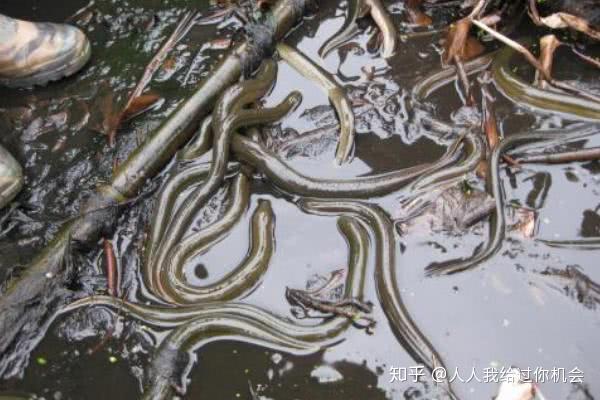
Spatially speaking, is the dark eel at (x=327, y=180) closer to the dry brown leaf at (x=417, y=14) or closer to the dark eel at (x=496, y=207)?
the dark eel at (x=496, y=207)

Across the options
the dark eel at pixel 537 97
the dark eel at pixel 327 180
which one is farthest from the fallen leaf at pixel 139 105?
the dark eel at pixel 537 97

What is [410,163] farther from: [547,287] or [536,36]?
[536,36]

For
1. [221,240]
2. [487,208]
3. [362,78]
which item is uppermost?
[362,78]

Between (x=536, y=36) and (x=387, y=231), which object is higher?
(x=536, y=36)

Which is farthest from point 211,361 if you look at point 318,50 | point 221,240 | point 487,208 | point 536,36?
point 536,36

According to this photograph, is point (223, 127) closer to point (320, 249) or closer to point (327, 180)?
point (327, 180)

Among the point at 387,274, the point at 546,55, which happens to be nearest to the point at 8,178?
the point at 387,274
